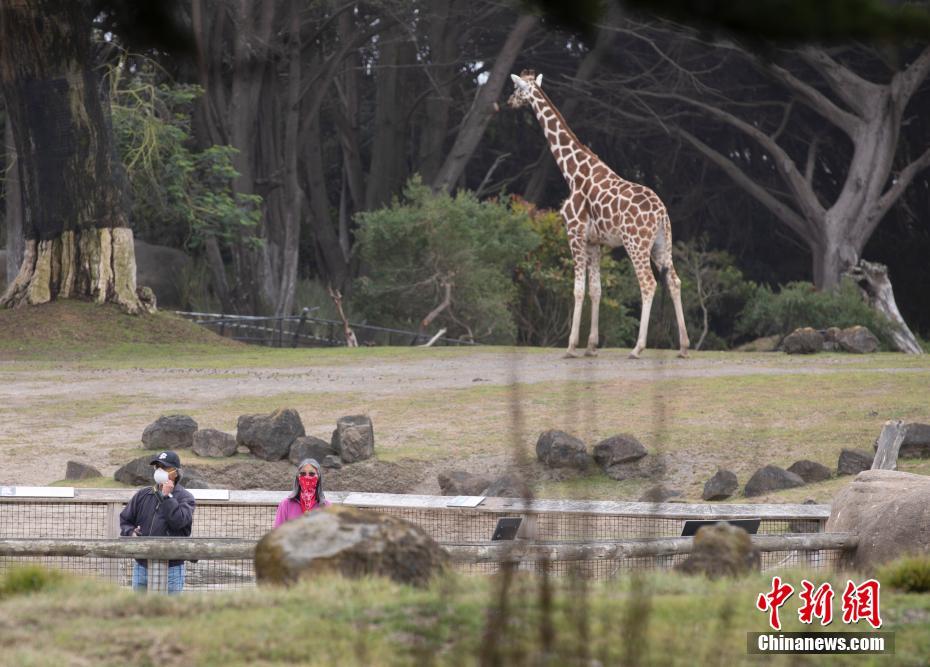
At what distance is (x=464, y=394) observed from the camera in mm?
21422

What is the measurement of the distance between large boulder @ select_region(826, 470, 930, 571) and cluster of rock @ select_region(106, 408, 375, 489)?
6.94m

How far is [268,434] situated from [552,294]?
2247cm

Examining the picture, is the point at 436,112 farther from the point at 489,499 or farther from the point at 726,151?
the point at 489,499

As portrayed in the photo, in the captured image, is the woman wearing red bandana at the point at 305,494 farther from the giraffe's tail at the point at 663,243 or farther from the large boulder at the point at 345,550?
the giraffe's tail at the point at 663,243

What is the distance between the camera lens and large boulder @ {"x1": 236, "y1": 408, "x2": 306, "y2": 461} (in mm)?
17156

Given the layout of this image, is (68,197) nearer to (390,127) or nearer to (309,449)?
(309,449)

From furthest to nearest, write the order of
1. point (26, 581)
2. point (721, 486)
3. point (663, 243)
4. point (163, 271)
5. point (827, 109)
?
point (827, 109), point (163, 271), point (663, 243), point (721, 486), point (26, 581)

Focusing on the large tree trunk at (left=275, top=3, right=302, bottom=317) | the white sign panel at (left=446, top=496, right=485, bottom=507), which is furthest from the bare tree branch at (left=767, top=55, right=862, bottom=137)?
the white sign panel at (left=446, top=496, right=485, bottom=507)

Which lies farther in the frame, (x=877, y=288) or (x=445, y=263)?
(x=445, y=263)

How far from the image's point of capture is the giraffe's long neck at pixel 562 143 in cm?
2789

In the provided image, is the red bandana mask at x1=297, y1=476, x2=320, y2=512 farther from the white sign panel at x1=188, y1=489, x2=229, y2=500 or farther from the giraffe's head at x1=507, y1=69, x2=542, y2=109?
the giraffe's head at x1=507, y1=69, x2=542, y2=109

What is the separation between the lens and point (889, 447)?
15.2 metres

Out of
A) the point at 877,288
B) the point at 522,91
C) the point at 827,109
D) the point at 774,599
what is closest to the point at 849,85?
A: the point at 827,109

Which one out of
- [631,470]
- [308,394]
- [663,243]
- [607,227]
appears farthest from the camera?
[663,243]
